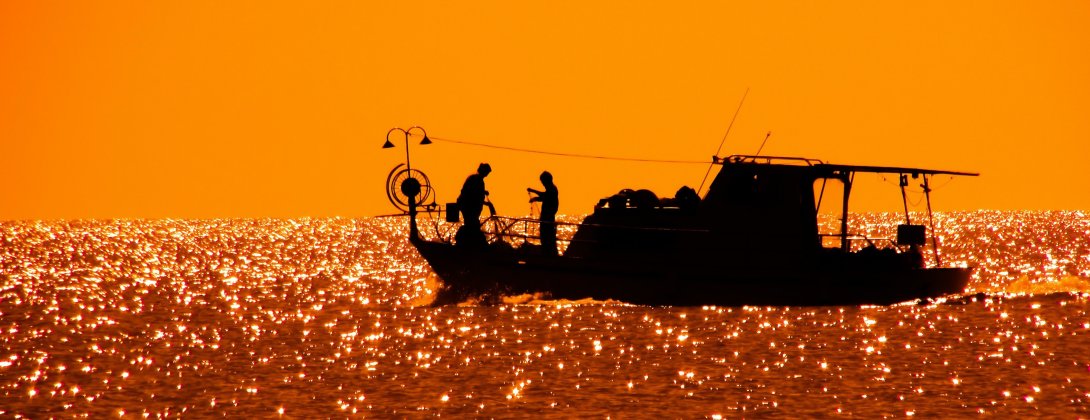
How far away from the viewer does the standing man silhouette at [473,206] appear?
3028 cm

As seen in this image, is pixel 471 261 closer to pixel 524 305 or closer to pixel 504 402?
pixel 524 305

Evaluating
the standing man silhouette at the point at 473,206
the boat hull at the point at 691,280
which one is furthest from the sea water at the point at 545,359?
the standing man silhouette at the point at 473,206

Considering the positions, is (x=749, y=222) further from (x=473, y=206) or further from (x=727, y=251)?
(x=473, y=206)

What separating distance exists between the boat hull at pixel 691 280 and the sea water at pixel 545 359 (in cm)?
45

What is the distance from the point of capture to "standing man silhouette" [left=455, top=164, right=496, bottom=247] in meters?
30.3

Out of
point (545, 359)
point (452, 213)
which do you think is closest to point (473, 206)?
point (452, 213)

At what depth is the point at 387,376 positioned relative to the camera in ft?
74.1

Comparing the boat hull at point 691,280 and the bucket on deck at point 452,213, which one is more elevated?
the bucket on deck at point 452,213

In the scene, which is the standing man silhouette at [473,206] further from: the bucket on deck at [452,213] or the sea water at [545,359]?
the sea water at [545,359]

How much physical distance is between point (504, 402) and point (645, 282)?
10.6 metres

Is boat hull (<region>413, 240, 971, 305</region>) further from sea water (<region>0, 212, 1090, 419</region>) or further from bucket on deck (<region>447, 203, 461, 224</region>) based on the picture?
bucket on deck (<region>447, 203, 461, 224</region>)

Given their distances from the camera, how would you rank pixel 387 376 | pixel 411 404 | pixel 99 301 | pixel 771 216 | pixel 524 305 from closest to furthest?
pixel 411 404
pixel 387 376
pixel 771 216
pixel 524 305
pixel 99 301

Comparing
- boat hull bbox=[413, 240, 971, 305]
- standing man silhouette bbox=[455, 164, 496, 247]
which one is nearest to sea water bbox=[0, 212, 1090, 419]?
boat hull bbox=[413, 240, 971, 305]

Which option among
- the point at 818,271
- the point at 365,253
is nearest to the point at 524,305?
the point at 818,271
